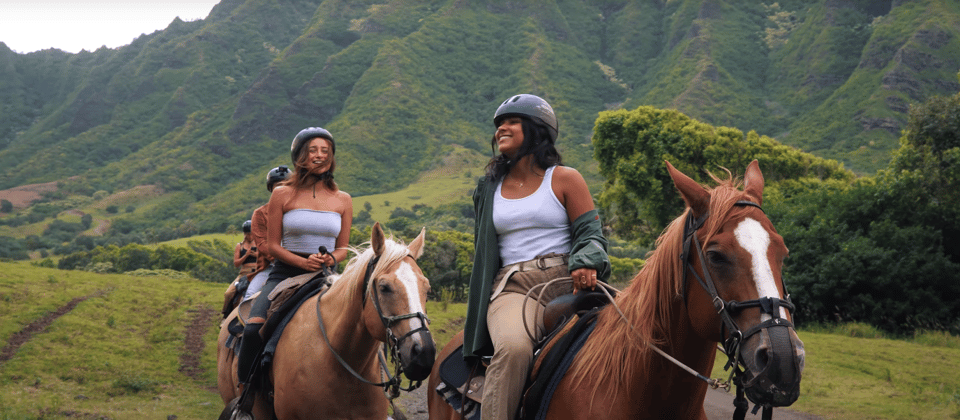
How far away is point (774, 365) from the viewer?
238 centimetres

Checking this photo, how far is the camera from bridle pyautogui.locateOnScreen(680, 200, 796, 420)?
2465 millimetres

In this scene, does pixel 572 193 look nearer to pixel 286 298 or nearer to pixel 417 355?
pixel 417 355

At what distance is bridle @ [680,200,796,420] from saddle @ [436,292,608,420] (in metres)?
0.78

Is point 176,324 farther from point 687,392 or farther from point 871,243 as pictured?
point 871,243

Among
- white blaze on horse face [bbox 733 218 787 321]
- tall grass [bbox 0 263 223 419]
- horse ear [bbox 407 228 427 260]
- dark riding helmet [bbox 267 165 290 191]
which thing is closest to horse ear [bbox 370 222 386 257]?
horse ear [bbox 407 228 427 260]

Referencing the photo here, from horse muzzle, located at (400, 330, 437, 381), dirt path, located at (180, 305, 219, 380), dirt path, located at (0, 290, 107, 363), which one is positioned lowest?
dirt path, located at (180, 305, 219, 380)

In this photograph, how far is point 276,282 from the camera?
6105 millimetres

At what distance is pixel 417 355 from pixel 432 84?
121254 mm

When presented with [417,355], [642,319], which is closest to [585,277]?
[642,319]

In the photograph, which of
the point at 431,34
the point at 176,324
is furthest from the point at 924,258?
the point at 431,34

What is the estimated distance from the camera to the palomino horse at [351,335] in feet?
15.2

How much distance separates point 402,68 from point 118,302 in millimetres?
106659

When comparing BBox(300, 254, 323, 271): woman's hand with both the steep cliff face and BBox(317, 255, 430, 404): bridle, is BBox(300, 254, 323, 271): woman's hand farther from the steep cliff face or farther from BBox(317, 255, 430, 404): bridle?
the steep cliff face

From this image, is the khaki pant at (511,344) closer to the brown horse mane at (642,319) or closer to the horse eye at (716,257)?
the brown horse mane at (642,319)
